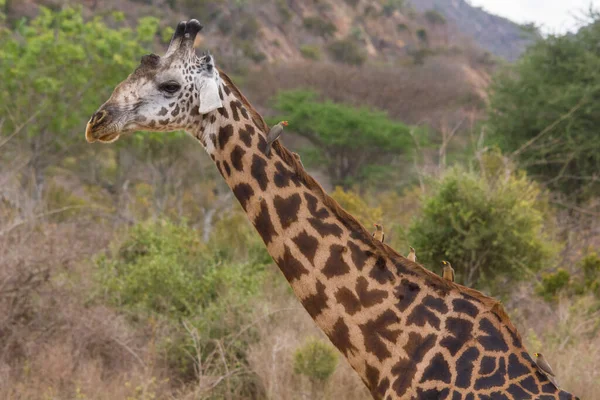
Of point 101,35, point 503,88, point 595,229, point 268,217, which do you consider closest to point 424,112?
point 503,88

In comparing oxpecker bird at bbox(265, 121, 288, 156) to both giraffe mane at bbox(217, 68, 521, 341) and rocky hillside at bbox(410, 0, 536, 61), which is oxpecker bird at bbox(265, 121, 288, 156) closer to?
giraffe mane at bbox(217, 68, 521, 341)

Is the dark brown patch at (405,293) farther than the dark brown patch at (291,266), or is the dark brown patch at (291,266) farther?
the dark brown patch at (291,266)

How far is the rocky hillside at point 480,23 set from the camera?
8412 cm

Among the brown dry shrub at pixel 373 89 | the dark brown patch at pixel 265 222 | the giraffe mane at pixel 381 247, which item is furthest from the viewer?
the brown dry shrub at pixel 373 89

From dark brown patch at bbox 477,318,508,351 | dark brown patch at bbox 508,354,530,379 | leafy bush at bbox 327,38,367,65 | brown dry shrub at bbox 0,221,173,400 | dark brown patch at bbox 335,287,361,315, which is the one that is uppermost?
dark brown patch at bbox 477,318,508,351

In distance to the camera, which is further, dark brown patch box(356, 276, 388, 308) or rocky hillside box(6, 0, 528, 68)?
rocky hillside box(6, 0, 528, 68)

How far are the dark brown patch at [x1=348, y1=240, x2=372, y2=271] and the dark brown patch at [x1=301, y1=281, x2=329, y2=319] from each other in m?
0.18

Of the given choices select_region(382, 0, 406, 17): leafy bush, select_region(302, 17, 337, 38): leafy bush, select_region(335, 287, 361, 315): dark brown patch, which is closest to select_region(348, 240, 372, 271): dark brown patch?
select_region(335, 287, 361, 315): dark brown patch

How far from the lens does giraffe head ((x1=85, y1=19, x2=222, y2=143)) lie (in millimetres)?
3143

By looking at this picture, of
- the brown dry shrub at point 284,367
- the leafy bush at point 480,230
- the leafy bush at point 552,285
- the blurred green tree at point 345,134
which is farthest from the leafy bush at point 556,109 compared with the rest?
the blurred green tree at point 345,134

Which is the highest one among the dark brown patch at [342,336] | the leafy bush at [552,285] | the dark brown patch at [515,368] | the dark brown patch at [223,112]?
the dark brown patch at [223,112]

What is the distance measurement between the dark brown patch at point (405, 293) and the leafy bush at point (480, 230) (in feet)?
16.1

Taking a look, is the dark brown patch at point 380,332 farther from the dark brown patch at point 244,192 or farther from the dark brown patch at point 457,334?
the dark brown patch at point 244,192

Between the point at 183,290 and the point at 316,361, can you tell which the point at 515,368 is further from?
the point at 183,290
